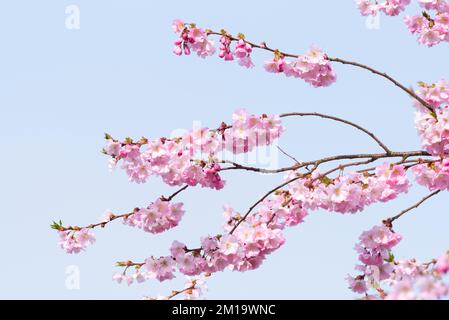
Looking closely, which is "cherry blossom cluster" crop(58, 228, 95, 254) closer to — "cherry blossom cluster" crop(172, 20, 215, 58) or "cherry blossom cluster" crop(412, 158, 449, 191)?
"cherry blossom cluster" crop(172, 20, 215, 58)

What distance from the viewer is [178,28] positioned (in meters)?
7.02

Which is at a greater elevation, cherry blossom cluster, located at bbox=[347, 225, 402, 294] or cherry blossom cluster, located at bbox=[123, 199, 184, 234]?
cherry blossom cluster, located at bbox=[123, 199, 184, 234]

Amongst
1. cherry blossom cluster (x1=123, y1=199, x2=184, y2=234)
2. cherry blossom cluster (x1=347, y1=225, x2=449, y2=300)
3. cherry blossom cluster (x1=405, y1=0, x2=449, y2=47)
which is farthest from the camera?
cherry blossom cluster (x1=405, y1=0, x2=449, y2=47)

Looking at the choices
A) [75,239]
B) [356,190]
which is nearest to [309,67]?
[356,190]

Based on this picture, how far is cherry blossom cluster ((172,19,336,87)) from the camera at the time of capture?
668cm

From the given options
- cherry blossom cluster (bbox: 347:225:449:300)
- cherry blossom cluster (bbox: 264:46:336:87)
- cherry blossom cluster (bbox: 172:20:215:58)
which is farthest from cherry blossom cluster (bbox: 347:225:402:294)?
cherry blossom cluster (bbox: 172:20:215:58)

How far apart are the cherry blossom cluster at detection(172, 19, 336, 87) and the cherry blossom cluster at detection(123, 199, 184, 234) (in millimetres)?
1502

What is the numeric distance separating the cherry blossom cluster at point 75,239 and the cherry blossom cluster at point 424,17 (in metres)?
3.77

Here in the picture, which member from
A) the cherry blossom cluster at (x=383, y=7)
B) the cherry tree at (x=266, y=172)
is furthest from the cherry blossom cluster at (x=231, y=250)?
the cherry blossom cluster at (x=383, y=7)

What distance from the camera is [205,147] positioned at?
6.34m

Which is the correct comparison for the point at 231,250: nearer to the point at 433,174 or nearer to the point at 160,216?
the point at 160,216
